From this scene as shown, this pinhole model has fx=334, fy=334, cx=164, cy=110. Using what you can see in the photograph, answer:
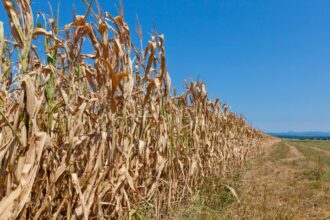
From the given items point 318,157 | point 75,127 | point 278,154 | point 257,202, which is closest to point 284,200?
point 257,202

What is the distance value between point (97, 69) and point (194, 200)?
2.56 m

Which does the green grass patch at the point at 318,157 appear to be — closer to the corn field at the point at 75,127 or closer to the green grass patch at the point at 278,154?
the green grass patch at the point at 278,154

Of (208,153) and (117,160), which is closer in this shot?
(117,160)

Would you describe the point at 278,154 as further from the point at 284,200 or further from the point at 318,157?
the point at 284,200

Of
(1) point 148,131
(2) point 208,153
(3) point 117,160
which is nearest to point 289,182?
(2) point 208,153

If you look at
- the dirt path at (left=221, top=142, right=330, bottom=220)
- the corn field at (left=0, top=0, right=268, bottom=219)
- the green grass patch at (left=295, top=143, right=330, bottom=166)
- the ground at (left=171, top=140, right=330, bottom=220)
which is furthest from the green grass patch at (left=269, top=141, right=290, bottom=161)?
the corn field at (left=0, top=0, right=268, bottom=219)

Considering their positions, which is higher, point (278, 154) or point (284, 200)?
point (278, 154)

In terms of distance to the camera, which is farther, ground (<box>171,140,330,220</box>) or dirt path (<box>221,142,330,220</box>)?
dirt path (<box>221,142,330,220</box>)

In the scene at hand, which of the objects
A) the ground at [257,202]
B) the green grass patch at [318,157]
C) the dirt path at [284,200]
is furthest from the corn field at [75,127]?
the green grass patch at [318,157]

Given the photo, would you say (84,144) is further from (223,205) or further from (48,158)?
(223,205)

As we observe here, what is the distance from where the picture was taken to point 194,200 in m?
4.53

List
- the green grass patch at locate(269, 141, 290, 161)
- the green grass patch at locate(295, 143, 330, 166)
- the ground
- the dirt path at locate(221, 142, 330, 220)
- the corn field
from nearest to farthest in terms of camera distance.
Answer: the corn field → the ground → the dirt path at locate(221, 142, 330, 220) → the green grass patch at locate(295, 143, 330, 166) → the green grass patch at locate(269, 141, 290, 161)

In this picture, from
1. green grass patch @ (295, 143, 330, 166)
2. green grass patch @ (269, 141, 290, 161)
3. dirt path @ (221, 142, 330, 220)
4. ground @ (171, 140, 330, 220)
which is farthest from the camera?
green grass patch @ (269, 141, 290, 161)

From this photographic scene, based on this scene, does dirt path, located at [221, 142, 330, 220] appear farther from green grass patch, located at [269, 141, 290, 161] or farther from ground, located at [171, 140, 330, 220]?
green grass patch, located at [269, 141, 290, 161]
